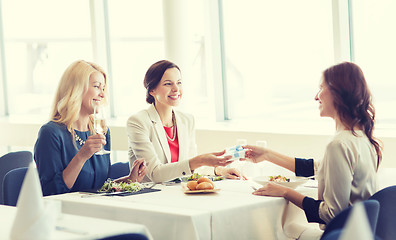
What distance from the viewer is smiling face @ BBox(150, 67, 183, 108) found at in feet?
12.6

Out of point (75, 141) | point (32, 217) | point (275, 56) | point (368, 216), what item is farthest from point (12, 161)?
point (368, 216)

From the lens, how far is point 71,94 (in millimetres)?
3512

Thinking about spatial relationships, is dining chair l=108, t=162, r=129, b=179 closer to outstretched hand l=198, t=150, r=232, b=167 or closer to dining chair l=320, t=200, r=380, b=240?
outstretched hand l=198, t=150, r=232, b=167

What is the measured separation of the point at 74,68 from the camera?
11.8 feet

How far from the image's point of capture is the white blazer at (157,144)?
349 centimetres

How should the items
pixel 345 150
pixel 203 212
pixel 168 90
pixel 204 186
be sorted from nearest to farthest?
pixel 203 212 < pixel 345 150 < pixel 204 186 < pixel 168 90

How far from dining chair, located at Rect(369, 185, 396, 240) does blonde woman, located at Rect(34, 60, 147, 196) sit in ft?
4.55

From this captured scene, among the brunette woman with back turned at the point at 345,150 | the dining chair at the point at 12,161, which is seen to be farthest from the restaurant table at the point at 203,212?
the dining chair at the point at 12,161

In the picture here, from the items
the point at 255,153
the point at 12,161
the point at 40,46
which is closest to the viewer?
the point at 255,153

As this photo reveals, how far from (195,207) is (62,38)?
4.80m

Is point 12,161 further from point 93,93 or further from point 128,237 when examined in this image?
point 128,237

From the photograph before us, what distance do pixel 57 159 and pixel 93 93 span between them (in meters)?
0.47

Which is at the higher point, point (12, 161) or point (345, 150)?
point (345, 150)

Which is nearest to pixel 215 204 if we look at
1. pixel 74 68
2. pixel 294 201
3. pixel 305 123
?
pixel 294 201
